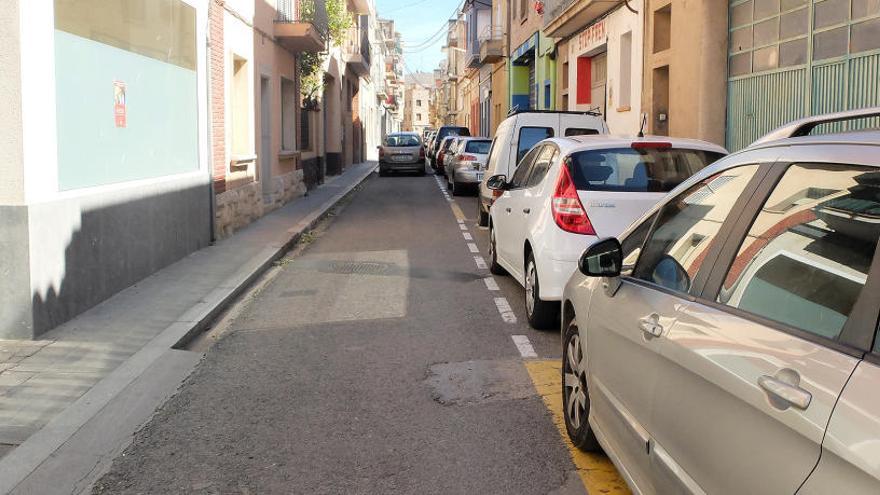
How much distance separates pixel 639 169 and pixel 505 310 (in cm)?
200

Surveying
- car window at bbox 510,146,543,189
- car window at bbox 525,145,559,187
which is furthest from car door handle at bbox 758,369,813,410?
car window at bbox 510,146,543,189

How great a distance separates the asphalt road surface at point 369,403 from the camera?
13.9 ft

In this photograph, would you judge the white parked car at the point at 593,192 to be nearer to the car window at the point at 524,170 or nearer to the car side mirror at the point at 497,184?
the car window at the point at 524,170

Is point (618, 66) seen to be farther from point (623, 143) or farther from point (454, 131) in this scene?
point (454, 131)

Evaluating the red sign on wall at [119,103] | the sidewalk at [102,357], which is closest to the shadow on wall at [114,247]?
the sidewalk at [102,357]

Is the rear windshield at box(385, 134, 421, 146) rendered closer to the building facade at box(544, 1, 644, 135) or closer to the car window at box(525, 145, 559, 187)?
the building facade at box(544, 1, 644, 135)

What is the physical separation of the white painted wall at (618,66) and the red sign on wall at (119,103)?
10.8 metres

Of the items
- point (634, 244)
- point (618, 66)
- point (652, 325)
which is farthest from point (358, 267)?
point (618, 66)

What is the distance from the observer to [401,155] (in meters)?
33.6

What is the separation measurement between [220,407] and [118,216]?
155 inches

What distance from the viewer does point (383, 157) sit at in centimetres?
3394

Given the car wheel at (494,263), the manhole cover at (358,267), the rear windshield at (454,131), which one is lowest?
the manhole cover at (358,267)

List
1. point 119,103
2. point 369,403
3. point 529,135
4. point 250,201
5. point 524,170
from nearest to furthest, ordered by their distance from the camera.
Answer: point 369,403 → point 119,103 → point 524,170 → point 529,135 → point 250,201

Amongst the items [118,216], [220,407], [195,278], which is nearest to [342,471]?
[220,407]
